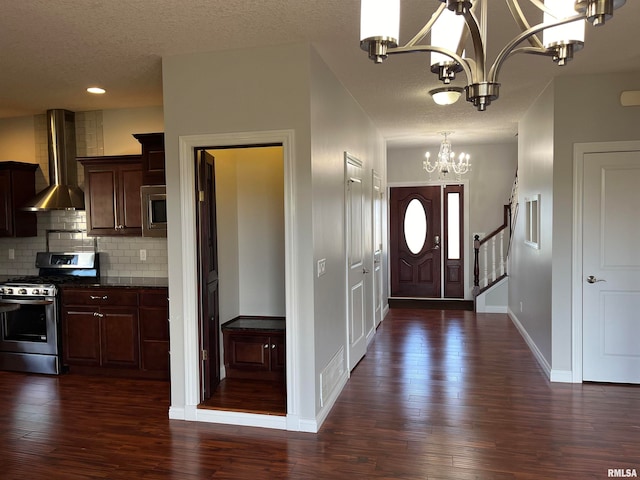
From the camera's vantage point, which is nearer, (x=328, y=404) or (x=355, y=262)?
(x=328, y=404)

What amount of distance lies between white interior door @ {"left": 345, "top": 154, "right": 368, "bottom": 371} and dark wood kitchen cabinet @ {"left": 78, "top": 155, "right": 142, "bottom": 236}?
Answer: 208cm

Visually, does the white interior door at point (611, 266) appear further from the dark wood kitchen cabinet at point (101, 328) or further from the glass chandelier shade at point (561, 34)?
the dark wood kitchen cabinet at point (101, 328)

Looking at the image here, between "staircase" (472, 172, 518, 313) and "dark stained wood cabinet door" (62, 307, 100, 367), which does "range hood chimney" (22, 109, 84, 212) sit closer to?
"dark stained wood cabinet door" (62, 307, 100, 367)

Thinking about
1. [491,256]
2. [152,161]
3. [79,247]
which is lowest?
[491,256]

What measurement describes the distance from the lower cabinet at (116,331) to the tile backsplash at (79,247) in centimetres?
65

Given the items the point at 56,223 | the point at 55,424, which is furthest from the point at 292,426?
the point at 56,223

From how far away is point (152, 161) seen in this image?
4.65m

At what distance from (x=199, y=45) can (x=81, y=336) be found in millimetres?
3046

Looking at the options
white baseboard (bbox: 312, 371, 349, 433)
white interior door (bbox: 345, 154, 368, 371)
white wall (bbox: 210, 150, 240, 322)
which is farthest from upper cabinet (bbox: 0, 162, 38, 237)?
white baseboard (bbox: 312, 371, 349, 433)

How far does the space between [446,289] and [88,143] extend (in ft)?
19.8

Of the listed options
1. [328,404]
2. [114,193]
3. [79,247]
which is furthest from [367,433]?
[79,247]

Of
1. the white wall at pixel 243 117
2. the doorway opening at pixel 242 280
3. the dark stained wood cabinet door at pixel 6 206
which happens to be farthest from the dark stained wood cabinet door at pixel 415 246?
the dark stained wood cabinet door at pixel 6 206

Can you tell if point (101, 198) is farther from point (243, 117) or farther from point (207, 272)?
point (243, 117)

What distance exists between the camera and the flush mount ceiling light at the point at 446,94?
4.56 m
